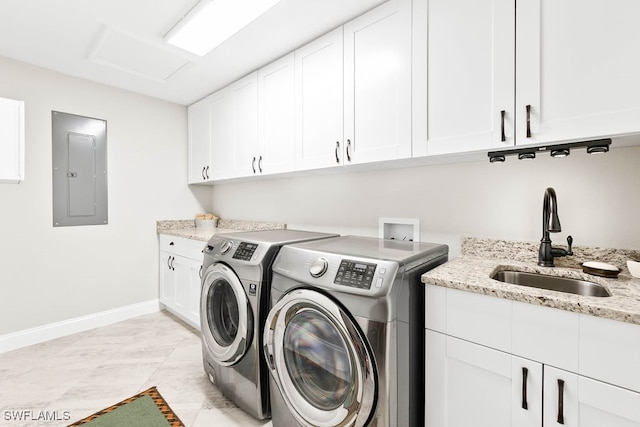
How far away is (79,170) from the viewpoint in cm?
282

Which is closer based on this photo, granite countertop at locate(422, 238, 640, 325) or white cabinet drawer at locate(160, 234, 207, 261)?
granite countertop at locate(422, 238, 640, 325)

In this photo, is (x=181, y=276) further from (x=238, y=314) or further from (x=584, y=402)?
(x=584, y=402)

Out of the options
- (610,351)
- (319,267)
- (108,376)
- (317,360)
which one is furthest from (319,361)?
(108,376)

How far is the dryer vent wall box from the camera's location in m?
1.99

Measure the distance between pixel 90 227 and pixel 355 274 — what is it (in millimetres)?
2873

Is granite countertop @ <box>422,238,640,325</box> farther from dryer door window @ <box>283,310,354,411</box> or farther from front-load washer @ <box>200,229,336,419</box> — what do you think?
front-load washer @ <box>200,229,336,419</box>

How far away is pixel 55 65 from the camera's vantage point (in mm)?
2562

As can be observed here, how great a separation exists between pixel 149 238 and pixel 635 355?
369cm

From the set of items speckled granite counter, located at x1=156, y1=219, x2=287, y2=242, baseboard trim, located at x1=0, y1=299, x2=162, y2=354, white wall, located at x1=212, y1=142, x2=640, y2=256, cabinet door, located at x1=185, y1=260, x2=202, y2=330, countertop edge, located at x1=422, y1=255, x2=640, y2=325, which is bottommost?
baseboard trim, located at x1=0, y1=299, x2=162, y2=354

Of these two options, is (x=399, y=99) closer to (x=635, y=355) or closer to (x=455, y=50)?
(x=455, y=50)

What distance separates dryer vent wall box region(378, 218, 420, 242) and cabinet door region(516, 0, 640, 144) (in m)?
0.84

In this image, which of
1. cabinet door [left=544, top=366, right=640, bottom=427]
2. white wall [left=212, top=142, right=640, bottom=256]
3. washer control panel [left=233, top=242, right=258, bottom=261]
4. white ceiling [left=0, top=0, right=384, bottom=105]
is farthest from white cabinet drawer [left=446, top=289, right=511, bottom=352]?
white ceiling [left=0, top=0, right=384, bottom=105]

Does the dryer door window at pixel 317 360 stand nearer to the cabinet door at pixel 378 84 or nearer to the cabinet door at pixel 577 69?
the cabinet door at pixel 378 84

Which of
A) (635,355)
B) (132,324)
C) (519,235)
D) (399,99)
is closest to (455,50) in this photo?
(399,99)
